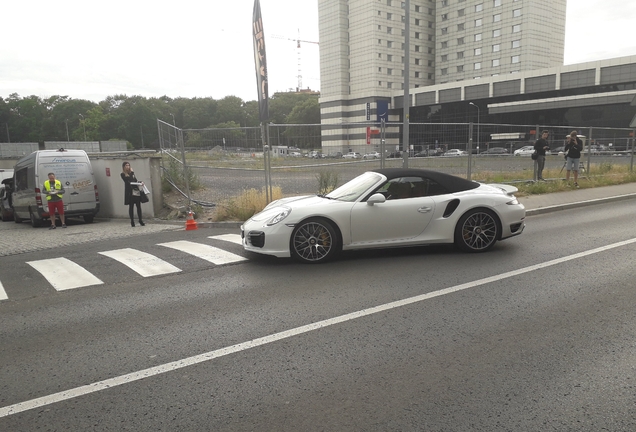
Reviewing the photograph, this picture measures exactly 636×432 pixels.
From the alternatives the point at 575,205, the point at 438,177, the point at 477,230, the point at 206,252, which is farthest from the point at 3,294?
the point at 575,205

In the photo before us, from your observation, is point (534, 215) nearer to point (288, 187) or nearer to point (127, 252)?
point (288, 187)

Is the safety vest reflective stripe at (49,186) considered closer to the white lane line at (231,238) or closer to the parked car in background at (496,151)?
the white lane line at (231,238)

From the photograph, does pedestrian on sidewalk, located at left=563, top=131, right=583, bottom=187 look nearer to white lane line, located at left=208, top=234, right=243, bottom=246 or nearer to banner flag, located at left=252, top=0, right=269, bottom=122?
banner flag, located at left=252, top=0, right=269, bottom=122

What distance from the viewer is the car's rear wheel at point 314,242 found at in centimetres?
683

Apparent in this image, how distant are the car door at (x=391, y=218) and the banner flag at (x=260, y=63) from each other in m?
5.75

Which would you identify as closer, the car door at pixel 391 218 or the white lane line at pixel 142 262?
the car door at pixel 391 218

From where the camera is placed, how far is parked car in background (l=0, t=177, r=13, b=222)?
56.0ft

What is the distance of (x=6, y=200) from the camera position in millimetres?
17594

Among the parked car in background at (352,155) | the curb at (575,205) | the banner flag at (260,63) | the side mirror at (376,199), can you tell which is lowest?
the curb at (575,205)

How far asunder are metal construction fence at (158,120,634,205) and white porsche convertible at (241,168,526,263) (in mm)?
4191

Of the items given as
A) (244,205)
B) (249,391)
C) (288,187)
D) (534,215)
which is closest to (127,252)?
(244,205)

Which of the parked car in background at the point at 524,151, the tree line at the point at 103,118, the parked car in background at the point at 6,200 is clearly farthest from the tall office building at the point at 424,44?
the parked car in background at the point at 6,200

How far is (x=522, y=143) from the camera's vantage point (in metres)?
16.1

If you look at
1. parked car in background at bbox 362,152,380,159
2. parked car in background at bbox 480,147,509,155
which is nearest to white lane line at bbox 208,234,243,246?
parked car in background at bbox 362,152,380,159
